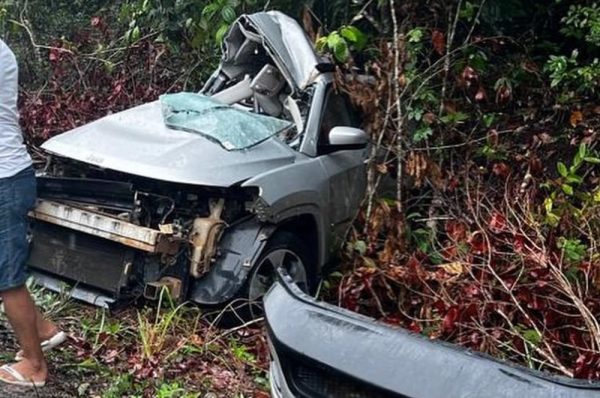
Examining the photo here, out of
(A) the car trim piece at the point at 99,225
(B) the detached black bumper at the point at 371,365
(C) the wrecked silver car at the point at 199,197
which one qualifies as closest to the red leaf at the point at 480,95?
(C) the wrecked silver car at the point at 199,197

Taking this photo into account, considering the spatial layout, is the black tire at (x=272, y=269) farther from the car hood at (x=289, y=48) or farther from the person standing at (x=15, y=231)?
the person standing at (x=15, y=231)

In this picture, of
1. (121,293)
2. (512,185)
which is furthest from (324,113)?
(121,293)

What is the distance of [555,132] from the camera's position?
6.79 metres

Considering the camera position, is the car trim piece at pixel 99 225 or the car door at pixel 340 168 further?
Result: the car door at pixel 340 168

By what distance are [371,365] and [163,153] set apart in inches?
128

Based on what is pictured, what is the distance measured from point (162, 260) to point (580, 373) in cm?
269

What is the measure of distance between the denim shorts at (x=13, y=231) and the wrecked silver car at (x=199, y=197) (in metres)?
0.93

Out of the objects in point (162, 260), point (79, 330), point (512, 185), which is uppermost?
point (512, 185)

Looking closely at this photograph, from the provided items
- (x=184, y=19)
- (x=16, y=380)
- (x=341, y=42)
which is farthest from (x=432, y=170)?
(x=184, y=19)

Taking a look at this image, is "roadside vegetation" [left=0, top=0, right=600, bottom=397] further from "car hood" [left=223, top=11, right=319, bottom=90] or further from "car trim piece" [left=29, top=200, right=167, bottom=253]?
"car trim piece" [left=29, top=200, right=167, bottom=253]

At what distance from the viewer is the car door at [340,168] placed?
592 cm

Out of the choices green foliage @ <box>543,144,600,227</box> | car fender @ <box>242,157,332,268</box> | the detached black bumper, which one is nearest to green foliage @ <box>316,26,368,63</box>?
car fender @ <box>242,157,332,268</box>

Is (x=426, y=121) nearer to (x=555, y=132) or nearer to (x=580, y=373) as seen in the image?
(x=555, y=132)

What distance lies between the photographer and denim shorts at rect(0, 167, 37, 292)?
3.96 metres
